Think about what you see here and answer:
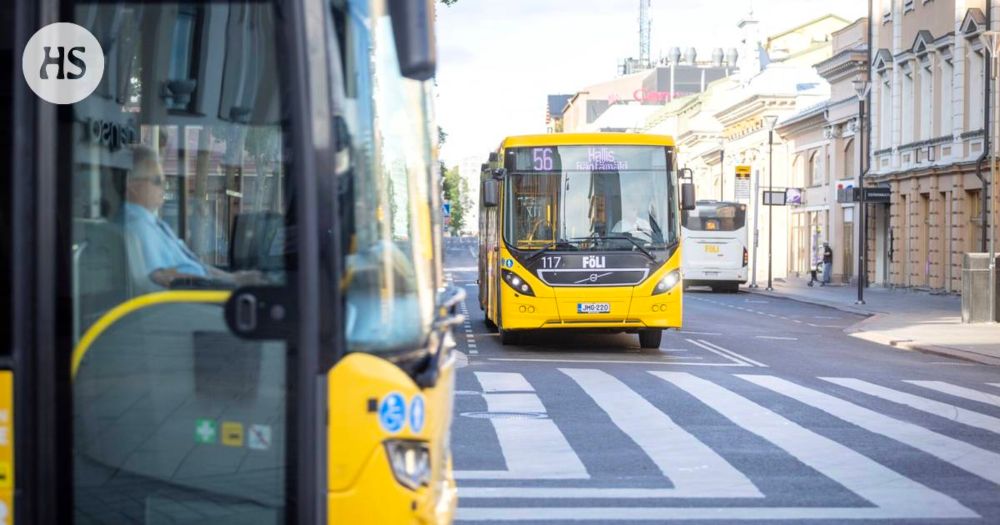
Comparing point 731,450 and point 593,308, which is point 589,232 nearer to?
point 593,308

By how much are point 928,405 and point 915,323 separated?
1607 cm

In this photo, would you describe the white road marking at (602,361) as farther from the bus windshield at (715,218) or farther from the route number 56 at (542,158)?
the bus windshield at (715,218)

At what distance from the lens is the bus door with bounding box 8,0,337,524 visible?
4.30 meters

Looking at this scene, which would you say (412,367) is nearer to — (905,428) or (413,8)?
(413,8)

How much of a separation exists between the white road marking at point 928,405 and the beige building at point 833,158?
35.6 m

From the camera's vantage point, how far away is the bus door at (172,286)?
14.1ft

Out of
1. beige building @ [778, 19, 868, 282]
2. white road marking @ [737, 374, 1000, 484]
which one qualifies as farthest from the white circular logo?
beige building @ [778, 19, 868, 282]

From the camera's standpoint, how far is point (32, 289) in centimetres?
429

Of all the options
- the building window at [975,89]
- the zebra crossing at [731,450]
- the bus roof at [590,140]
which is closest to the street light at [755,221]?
the building window at [975,89]

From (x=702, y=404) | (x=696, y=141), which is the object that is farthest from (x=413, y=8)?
(x=696, y=141)

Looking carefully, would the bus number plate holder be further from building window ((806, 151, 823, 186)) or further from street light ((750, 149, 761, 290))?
building window ((806, 151, 823, 186))

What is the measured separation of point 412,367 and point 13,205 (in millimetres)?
1303

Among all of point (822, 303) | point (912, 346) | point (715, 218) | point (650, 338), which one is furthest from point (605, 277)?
point (715, 218)

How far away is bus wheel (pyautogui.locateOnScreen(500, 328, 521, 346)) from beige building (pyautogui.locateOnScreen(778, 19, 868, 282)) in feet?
103
